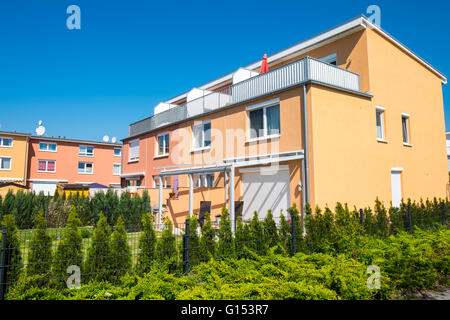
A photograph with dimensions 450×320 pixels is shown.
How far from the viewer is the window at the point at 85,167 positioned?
40.1 m

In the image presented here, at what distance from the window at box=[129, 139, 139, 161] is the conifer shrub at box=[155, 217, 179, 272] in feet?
56.7

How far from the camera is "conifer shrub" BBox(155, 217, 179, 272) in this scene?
600 centimetres

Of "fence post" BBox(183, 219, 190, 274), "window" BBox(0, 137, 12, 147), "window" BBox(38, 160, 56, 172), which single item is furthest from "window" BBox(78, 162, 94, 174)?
"fence post" BBox(183, 219, 190, 274)

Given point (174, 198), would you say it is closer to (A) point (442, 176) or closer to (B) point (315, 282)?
(B) point (315, 282)

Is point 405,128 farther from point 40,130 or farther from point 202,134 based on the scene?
point 40,130

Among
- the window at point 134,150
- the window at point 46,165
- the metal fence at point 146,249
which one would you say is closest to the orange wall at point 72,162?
the window at point 46,165

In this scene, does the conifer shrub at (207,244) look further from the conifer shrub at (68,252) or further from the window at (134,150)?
the window at (134,150)

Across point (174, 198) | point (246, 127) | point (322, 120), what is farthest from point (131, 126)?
point (322, 120)

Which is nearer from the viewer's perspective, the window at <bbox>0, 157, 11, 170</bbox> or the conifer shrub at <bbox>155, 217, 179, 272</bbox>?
the conifer shrub at <bbox>155, 217, 179, 272</bbox>

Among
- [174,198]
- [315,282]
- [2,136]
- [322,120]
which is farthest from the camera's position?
[2,136]

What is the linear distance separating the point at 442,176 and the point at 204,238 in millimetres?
15887

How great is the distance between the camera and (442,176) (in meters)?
17.2

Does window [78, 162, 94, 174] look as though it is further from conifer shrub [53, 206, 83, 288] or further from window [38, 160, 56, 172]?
conifer shrub [53, 206, 83, 288]
